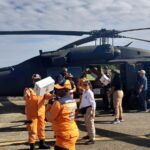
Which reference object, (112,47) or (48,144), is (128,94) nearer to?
(112,47)

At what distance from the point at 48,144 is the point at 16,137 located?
1492 millimetres

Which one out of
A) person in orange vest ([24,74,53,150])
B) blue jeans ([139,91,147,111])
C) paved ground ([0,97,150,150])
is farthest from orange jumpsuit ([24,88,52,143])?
blue jeans ([139,91,147,111])

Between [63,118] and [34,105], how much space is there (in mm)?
3147

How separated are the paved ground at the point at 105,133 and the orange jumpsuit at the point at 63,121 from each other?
10.3 ft

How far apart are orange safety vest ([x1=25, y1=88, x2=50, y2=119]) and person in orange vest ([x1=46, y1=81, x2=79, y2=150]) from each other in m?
2.95

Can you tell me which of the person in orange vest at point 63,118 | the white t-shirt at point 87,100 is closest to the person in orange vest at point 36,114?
the white t-shirt at point 87,100

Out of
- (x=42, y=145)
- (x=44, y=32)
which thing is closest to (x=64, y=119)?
(x=42, y=145)

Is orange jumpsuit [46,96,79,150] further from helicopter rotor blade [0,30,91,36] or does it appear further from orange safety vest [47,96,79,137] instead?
helicopter rotor blade [0,30,91,36]

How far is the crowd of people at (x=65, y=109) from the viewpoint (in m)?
7.25


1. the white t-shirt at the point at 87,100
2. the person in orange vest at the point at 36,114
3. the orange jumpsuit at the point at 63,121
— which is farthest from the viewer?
the white t-shirt at the point at 87,100

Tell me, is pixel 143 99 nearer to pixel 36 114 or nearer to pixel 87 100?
pixel 87 100

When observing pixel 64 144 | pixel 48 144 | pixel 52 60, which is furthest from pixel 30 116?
pixel 52 60

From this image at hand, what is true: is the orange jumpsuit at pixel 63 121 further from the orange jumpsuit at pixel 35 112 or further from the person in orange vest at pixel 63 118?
the orange jumpsuit at pixel 35 112

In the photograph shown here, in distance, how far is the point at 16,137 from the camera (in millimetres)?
12070
